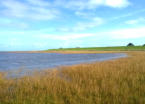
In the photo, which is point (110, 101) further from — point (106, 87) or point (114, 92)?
point (106, 87)

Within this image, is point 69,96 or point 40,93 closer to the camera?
point 69,96

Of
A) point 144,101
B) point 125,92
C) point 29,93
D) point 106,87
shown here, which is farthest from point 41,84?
point 144,101

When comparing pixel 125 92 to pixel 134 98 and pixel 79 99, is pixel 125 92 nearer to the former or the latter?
pixel 134 98

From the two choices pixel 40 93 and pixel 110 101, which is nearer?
pixel 110 101

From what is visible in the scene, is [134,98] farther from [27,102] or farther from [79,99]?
[27,102]

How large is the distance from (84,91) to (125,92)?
1.79 metres

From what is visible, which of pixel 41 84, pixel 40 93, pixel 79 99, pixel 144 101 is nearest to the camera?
pixel 144 101

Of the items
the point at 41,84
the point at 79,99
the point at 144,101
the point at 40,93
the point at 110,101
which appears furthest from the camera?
the point at 41,84

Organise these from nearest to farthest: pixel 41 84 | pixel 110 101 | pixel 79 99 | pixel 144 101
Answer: pixel 144 101 < pixel 110 101 < pixel 79 99 < pixel 41 84

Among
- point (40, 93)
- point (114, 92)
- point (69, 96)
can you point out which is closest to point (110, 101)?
point (114, 92)

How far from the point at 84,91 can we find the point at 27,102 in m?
2.53

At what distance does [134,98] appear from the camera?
4844 millimetres

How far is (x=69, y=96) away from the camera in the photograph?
5379 millimetres

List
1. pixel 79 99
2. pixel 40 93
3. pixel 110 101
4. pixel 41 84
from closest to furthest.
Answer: pixel 110 101 → pixel 79 99 → pixel 40 93 → pixel 41 84
